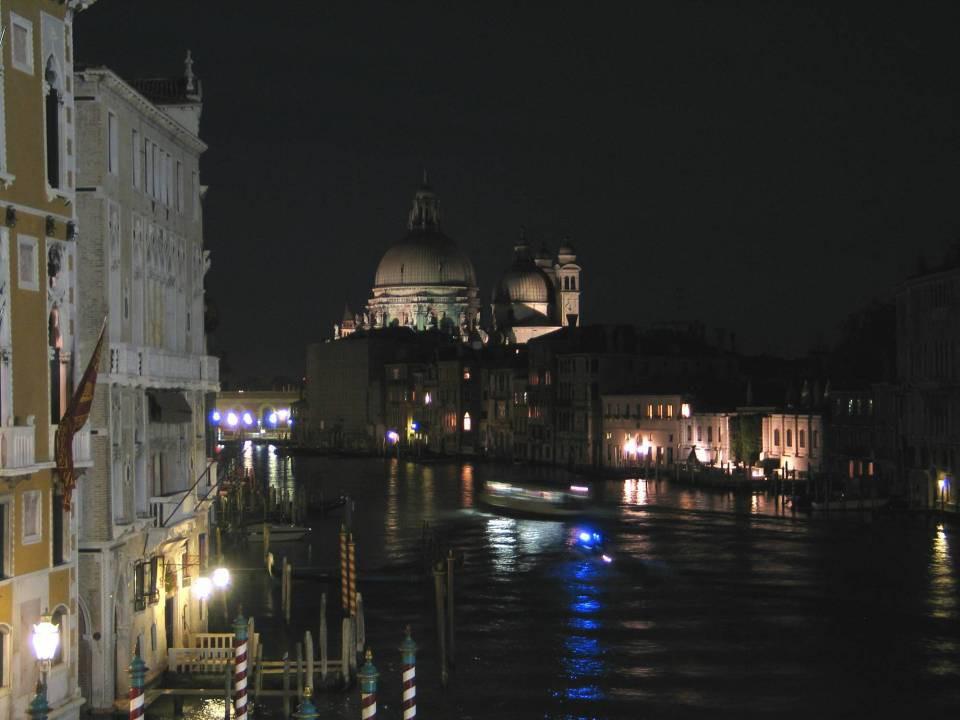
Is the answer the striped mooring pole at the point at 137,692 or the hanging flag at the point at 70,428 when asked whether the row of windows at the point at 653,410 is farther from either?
the striped mooring pole at the point at 137,692

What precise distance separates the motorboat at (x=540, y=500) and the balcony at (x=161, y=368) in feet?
89.8

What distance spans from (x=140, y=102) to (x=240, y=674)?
5.95m

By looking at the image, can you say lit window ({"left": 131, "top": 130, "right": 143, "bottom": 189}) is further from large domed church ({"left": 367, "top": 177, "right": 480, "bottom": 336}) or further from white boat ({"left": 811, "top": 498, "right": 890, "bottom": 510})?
large domed church ({"left": 367, "top": 177, "right": 480, "bottom": 336})

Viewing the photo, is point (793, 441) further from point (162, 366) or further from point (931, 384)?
point (162, 366)

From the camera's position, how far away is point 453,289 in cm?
12688

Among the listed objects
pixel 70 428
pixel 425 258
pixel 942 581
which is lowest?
pixel 942 581

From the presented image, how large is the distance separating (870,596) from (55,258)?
1997cm

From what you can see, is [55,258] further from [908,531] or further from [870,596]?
[908,531]

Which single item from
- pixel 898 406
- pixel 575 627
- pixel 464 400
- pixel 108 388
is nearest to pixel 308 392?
pixel 464 400

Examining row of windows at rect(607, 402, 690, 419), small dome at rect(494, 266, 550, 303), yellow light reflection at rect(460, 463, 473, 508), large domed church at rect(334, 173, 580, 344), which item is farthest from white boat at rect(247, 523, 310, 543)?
small dome at rect(494, 266, 550, 303)

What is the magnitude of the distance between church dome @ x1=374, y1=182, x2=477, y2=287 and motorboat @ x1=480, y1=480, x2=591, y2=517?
7577 centimetres

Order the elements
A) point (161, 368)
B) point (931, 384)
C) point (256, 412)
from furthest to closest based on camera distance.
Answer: point (256, 412), point (931, 384), point (161, 368)

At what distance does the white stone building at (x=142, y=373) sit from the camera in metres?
16.0

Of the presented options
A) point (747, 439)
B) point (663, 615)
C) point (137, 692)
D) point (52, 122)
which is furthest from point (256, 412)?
point (137, 692)
